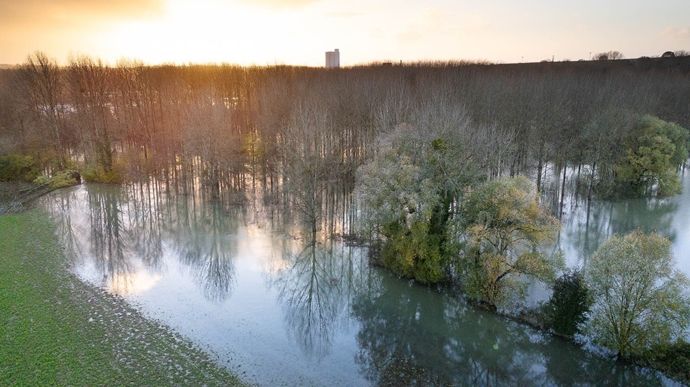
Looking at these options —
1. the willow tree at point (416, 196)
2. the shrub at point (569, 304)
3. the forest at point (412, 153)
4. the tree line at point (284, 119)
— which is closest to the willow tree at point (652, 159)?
the forest at point (412, 153)

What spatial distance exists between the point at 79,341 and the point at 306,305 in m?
10.2

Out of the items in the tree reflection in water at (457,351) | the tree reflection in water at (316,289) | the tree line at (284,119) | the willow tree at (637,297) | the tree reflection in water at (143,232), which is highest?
the tree line at (284,119)

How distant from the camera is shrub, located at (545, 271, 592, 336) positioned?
1923 centimetres

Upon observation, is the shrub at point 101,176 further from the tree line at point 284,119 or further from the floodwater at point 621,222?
the floodwater at point 621,222

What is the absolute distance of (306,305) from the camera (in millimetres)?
22812

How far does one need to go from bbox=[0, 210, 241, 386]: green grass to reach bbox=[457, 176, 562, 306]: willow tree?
12.7 meters

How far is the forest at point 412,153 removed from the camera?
20984 mm

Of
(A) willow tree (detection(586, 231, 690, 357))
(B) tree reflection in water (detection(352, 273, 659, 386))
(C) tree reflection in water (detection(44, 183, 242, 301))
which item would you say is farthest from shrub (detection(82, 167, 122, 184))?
(A) willow tree (detection(586, 231, 690, 357))

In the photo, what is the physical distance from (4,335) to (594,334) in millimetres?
24995

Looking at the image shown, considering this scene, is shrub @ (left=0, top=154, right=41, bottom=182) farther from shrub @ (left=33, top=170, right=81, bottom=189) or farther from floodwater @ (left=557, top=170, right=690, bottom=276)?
floodwater @ (left=557, top=170, right=690, bottom=276)

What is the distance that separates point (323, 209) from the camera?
37781mm

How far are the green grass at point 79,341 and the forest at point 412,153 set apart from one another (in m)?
12.4

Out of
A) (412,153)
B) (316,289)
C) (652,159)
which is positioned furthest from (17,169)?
(652,159)

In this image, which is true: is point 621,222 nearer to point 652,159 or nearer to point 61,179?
point 652,159
